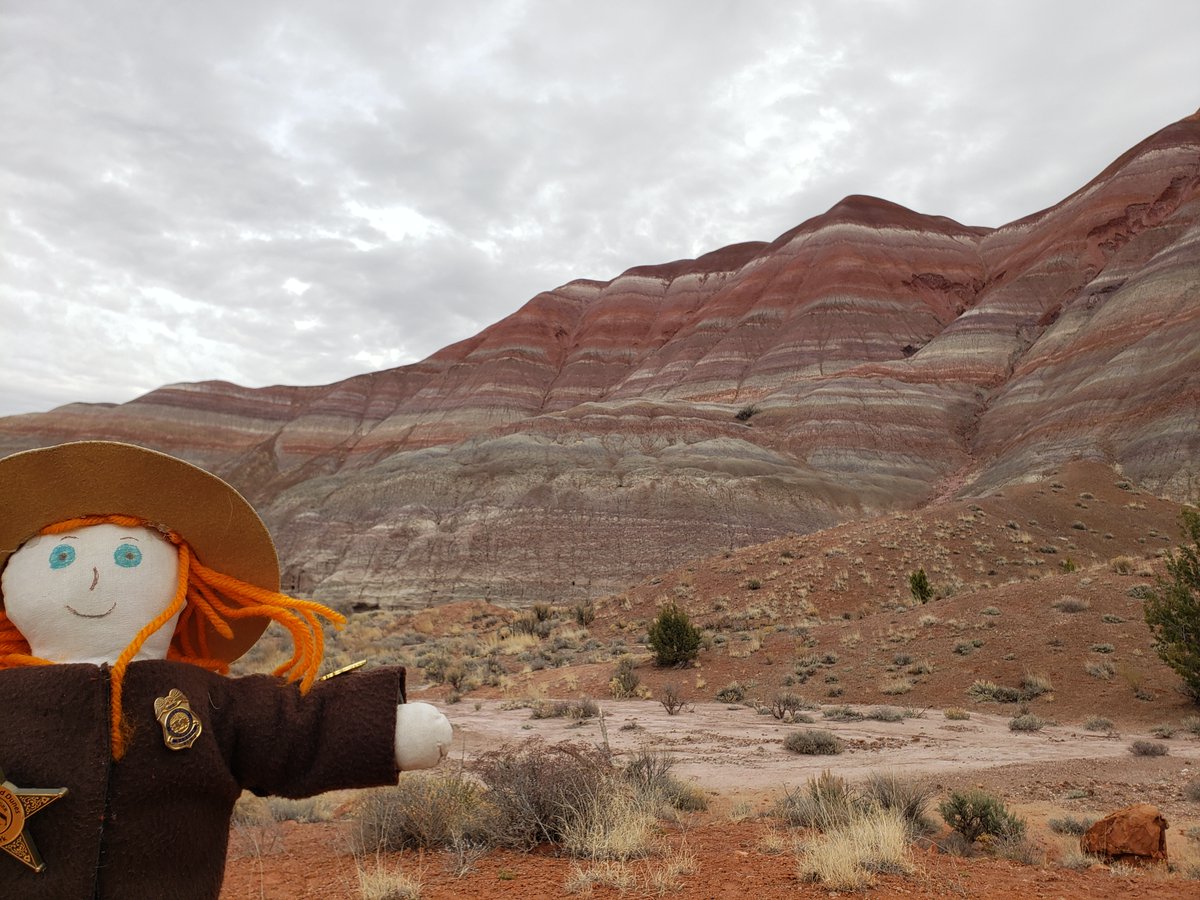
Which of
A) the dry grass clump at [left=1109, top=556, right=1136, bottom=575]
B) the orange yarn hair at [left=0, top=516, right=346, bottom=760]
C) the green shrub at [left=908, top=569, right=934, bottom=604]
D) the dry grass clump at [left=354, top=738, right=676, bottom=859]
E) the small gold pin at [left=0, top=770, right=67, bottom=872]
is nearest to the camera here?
the small gold pin at [left=0, top=770, right=67, bottom=872]

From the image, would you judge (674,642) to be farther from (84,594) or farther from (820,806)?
(84,594)

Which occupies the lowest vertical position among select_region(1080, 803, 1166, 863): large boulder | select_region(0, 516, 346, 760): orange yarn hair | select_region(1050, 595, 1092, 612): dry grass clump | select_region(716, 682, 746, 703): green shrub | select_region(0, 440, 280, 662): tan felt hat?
select_region(716, 682, 746, 703): green shrub

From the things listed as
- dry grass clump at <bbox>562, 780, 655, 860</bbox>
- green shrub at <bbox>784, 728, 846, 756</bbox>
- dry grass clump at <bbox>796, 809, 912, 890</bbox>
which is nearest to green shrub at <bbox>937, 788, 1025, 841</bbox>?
dry grass clump at <bbox>796, 809, 912, 890</bbox>

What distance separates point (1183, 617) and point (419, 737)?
545 inches

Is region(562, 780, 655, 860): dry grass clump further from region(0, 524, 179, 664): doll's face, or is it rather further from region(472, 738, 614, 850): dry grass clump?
region(0, 524, 179, 664): doll's face

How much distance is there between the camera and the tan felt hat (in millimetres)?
2369

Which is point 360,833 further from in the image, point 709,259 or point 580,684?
point 709,259

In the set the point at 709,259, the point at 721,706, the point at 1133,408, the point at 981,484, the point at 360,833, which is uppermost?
the point at 709,259

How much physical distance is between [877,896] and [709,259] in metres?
109

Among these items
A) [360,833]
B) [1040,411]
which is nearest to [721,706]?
[360,833]

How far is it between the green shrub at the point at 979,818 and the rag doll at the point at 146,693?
4934mm

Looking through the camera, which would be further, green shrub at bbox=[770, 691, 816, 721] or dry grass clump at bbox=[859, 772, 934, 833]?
green shrub at bbox=[770, 691, 816, 721]

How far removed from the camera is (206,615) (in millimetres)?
2711

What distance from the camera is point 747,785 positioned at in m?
7.97
